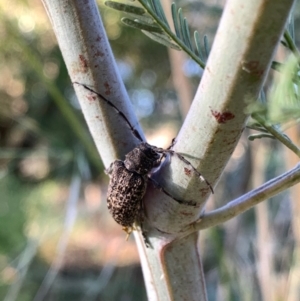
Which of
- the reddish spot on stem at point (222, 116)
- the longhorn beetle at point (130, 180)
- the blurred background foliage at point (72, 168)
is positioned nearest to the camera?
the reddish spot on stem at point (222, 116)

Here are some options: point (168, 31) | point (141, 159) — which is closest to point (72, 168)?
point (141, 159)

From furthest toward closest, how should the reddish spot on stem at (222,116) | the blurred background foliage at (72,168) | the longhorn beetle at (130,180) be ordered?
the blurred background foliage at (72,168) < the longhorn beetle at (130,180) < the reddish spot on stem at (222,116)

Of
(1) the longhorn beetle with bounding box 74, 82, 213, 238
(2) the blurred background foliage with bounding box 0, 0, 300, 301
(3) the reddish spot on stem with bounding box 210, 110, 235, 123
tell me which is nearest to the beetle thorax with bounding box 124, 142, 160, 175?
(1) the longhorn beetle with bounding box 74, 82, 213, 238

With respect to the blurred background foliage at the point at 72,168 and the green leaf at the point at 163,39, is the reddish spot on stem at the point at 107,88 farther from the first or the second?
the blurred background foliage at the point at 72,168

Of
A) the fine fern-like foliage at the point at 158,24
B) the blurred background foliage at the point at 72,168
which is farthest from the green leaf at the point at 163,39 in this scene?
the blurred background foliage at the point at 72,168

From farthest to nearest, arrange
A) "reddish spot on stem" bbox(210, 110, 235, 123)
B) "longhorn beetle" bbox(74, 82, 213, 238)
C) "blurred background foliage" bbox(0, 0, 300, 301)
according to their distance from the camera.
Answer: "blurred background foliage" bbox(0, 0, 300, 301), "longhorn beetle" bbox(74, 82, 213, 238), "reddish spot on stem" bbox(210, 110, 235, 123)

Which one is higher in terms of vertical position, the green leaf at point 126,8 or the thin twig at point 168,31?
the green leaf at point 126,8

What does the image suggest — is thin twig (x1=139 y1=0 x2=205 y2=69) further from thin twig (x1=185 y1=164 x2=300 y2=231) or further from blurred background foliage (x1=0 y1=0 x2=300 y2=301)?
blurred background foliage (x1=0 y1=0 x2=300 y2=301)

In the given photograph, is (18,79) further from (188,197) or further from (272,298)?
(188,197)

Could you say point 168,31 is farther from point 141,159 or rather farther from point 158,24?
point 141,159
